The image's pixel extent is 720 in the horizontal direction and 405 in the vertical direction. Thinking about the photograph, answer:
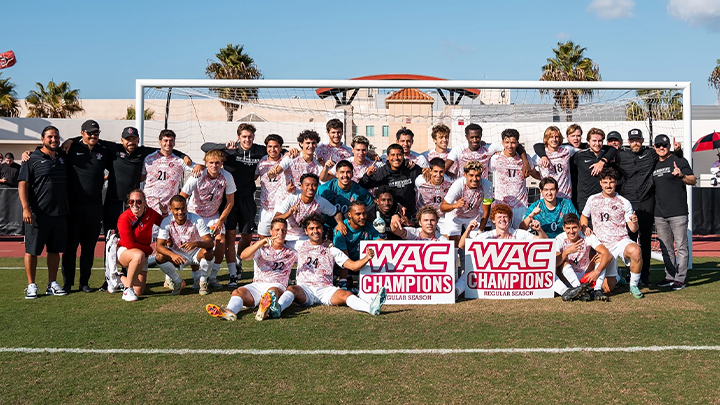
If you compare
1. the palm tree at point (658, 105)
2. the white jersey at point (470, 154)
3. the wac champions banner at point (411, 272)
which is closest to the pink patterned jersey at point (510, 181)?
the white jersey at point (470, 154)

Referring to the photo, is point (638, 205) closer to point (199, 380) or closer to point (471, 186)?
point (471, 186)

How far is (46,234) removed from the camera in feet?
23.0

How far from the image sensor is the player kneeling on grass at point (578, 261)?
6.77 meters

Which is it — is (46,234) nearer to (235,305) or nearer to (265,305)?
(235,305)

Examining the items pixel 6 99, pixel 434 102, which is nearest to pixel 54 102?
pixel 6 99

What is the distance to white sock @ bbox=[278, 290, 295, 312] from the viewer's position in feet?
19.4

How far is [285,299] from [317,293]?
49 centimetres

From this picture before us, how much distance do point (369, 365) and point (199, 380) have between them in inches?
46.7

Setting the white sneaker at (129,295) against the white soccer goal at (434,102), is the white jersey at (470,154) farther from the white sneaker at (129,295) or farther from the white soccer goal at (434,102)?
the white sneaker at (129,295)

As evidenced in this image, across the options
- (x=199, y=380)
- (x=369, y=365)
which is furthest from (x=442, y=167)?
(x=199, y=380)

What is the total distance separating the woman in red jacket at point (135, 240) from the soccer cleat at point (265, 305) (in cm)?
191

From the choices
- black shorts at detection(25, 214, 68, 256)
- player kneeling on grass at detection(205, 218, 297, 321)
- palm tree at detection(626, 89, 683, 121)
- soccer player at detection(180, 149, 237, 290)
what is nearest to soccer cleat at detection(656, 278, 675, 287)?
palm tree at detection(626, 89, 683, 121)

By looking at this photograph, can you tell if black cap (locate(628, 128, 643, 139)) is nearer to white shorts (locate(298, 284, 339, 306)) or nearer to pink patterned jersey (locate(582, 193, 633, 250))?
pink patterned jersey (locate(582, 193, 633, 250))

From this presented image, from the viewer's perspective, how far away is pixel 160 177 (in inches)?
294
